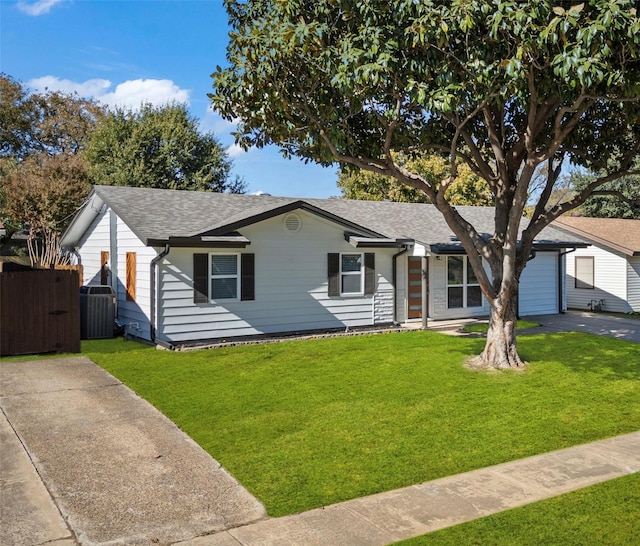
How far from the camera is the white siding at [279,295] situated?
12.8 metres

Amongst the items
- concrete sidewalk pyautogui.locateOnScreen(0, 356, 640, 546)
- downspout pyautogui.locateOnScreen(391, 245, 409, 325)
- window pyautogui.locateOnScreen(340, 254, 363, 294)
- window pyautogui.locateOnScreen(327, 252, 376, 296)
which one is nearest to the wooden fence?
concrete sidewalk pyautogui.locateOnScreen(0, 356, 640, 546)

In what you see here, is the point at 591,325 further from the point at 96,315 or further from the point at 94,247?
the point at 94,247

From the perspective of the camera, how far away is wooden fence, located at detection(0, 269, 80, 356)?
11.3 m

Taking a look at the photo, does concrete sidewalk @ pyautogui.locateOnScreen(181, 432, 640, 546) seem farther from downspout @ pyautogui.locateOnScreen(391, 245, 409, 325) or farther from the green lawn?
downspout @ pyautogui.locateOnScreen(391, 245, 409, 325)

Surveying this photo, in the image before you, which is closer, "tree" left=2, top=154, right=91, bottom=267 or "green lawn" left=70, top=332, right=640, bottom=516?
"green lawn" left=70, top=332, right=640, bottom=516

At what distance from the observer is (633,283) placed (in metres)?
20.3

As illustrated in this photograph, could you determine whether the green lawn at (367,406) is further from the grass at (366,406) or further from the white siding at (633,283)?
the white siding at (633,283)

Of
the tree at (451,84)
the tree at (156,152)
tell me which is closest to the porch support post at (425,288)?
the tree at (451,84)

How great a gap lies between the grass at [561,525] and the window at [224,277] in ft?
32.0

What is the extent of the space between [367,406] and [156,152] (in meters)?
24.9

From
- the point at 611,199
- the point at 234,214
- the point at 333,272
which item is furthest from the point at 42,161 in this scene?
the point at 611,199

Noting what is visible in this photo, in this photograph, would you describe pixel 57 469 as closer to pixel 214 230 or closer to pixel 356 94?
pixel 356 94

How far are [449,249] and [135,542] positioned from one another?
13.2 metres

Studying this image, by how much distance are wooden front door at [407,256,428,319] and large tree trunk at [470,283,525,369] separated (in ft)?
20.1
